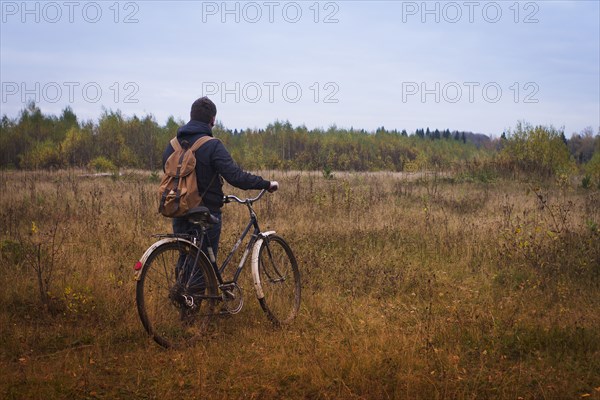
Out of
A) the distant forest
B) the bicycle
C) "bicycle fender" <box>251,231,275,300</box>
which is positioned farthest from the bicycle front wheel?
the distant forest

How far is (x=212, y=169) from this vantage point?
5324mm

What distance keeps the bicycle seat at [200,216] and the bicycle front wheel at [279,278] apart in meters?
0.77

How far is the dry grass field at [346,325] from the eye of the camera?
423 centimetres

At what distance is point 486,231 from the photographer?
32.6 ft

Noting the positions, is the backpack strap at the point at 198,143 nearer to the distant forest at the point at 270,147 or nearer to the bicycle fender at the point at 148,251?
the bicycle fender at the point at 148,251

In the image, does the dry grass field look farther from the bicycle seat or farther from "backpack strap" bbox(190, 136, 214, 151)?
"backpack strap" bbox(190, 136, 214, 151)

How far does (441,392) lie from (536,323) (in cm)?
217

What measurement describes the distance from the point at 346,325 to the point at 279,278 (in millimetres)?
930

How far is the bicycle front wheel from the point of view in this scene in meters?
5.89

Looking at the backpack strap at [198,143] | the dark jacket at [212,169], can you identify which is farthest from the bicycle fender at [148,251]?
the backpack strap at [198,143]

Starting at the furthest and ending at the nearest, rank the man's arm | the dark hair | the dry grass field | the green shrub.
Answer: the green shrub
the dark hair
the man's arm
the dry grass field

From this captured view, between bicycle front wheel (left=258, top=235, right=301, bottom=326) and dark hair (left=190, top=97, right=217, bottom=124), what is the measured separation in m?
1.43

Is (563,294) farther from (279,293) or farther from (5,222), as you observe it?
(5,222)

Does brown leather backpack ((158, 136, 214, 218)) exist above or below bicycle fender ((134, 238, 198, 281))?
above
